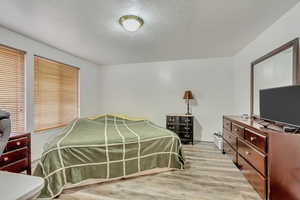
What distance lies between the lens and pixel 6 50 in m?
2.62

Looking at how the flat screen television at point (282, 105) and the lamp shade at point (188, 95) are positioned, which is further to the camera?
the lamp shade at point (188, 95)

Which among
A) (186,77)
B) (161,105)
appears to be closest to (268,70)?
(186,77)

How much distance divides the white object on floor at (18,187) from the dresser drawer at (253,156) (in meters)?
2.03

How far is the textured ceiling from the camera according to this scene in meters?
1.91

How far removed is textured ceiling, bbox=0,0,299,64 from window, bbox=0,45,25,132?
17.4 inches

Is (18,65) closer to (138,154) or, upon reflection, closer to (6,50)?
(6,50)

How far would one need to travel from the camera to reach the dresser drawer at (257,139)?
5.61 ft

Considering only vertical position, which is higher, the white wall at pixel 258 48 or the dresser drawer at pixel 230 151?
the white wall at pixel 258 48

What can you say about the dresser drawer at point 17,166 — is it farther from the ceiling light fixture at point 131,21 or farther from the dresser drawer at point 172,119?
the dresser drawer at point 172,119

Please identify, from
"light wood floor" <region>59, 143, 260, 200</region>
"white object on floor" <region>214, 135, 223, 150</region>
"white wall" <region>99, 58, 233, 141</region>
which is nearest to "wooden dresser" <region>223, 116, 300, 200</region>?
"light wood floor" <region>59, 143, 260, 200</region>

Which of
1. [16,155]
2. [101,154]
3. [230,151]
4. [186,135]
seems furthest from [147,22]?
[186,135]

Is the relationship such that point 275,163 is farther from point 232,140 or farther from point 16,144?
point 16,144

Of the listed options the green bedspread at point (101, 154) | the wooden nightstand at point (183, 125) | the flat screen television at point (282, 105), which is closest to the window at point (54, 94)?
the green bedspread at point (101, 154)

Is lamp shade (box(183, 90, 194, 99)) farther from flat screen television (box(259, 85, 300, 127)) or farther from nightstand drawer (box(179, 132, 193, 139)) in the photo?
flat screen television (box(259, 85, 300, 127))
